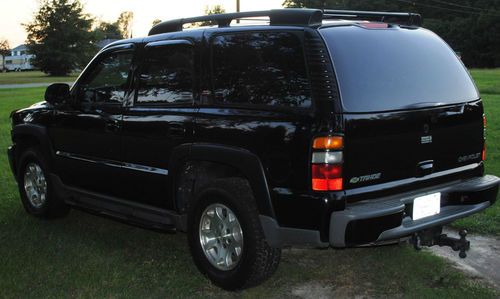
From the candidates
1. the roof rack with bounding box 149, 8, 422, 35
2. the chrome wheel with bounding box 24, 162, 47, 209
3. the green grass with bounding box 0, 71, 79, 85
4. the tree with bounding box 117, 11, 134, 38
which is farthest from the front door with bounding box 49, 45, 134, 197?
the tree with bounding box 117, 11, 134, 38

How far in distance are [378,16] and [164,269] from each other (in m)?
2.60

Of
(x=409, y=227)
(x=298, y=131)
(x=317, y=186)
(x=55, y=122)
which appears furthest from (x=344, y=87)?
(x=55, y=122)

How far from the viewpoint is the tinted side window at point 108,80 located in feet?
15.4

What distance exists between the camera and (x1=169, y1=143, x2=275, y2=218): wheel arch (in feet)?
11.5

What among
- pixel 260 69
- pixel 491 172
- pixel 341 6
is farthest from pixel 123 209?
pixel 341 6

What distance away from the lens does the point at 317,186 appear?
3.26 meters

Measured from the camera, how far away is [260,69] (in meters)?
3.66

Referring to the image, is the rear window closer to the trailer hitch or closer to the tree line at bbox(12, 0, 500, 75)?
the trailer hitch

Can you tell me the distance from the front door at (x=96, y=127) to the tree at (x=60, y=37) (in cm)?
6404

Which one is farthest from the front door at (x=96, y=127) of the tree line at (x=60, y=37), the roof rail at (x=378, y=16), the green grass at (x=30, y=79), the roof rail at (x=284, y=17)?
the tree line at (x=60, y=37)

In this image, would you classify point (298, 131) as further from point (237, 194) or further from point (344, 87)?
point (237, 194)

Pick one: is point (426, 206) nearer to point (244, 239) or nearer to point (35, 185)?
point (244, 239)

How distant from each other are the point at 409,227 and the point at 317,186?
2.44ft

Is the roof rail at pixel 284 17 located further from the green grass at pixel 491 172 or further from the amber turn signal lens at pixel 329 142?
the green grass at pixel 491 172
